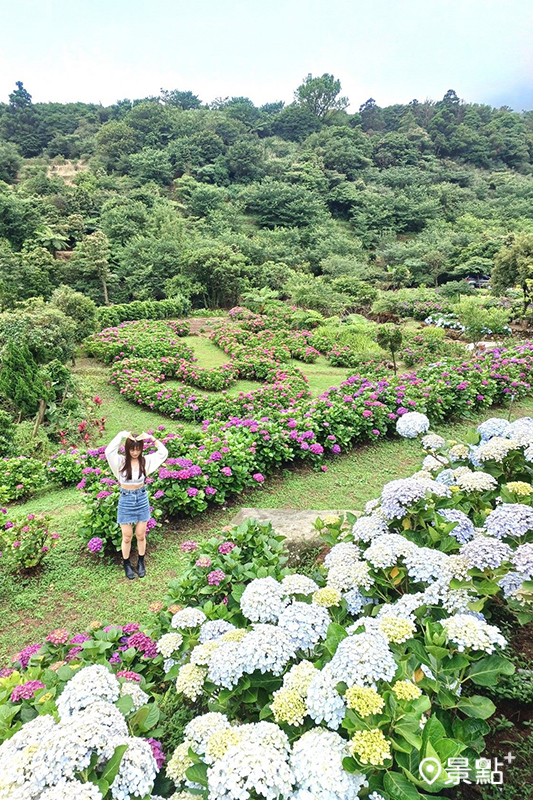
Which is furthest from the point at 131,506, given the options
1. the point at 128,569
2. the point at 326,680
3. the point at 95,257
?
the point at 95,257

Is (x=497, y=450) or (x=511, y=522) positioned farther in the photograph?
(x=497, y=450)

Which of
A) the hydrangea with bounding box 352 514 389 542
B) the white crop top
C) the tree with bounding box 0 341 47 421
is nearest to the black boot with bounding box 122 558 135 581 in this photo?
the white crop top

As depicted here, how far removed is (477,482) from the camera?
6.26 feet

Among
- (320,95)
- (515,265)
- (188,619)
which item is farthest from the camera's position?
(320,95)

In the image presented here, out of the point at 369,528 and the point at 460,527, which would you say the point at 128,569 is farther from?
the point at 460,527

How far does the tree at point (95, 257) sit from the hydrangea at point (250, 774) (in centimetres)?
1755

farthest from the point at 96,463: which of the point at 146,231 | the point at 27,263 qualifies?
the point at 146,231

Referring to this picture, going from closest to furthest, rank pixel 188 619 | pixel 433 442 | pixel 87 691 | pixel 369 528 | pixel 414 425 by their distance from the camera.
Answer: pixel 87 691 → pixel 188 619 → pixel 369 528 → pixel 433 442 → pixel 414 425

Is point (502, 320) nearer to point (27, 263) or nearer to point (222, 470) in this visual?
point (222, 470)

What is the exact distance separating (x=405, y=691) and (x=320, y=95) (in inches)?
2816

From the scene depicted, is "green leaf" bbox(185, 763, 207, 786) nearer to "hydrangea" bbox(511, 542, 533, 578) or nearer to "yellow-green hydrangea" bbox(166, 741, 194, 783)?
"yellow-green hydrangea" bbox(166, 741, 194, 783)

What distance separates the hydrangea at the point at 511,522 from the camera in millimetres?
→ 1498

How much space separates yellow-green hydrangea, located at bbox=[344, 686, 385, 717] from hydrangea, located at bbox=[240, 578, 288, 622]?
17.0 inches

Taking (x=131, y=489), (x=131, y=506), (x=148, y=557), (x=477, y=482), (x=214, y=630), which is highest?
(x=477, y=482)
